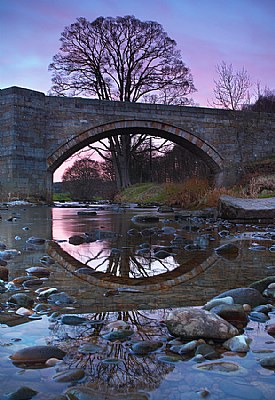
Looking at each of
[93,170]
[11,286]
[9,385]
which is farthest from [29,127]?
[93,170]

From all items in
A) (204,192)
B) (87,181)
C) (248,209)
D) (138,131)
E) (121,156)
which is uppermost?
(138,131)

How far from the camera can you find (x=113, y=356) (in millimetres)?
1397

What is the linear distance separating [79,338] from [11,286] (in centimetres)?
96

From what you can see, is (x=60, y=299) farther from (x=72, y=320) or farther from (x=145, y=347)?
(x=145, y=347)

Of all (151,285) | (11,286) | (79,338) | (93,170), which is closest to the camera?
(79,338)

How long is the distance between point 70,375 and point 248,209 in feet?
23.6

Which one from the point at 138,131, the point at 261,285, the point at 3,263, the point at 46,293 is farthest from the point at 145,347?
the point at 138,131

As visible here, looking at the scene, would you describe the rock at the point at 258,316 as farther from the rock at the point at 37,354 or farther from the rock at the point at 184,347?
the rock at the point at 37,354

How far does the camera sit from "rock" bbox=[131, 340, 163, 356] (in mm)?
1443

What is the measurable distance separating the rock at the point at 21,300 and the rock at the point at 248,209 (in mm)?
6538

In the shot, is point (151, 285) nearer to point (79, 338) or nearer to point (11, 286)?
point (11, 286)

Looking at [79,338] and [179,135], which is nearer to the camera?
[79,338]

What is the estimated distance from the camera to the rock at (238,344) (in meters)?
1.46

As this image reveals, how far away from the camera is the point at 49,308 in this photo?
1972 millimetres
